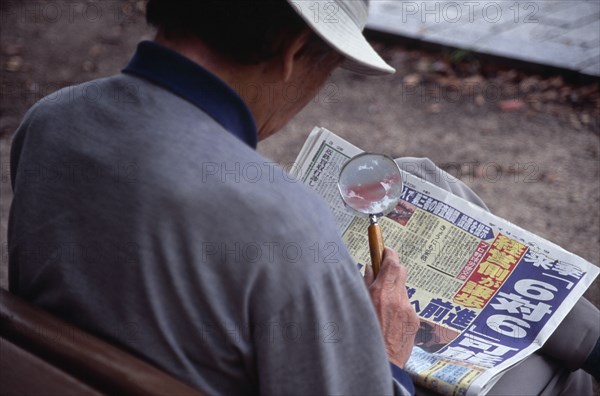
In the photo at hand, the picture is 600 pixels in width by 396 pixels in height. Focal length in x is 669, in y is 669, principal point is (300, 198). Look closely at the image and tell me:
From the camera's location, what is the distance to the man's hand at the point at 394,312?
130 cm

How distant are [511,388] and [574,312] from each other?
25 cm

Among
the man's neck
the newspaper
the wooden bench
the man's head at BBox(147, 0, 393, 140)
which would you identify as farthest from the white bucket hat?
the wooden bench

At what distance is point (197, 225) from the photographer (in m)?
0.95

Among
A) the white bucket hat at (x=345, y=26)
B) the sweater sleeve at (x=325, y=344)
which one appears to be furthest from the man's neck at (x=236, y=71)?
the sweater sleeve at (x=325, y=344)

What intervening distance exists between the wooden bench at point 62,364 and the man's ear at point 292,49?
52 cm

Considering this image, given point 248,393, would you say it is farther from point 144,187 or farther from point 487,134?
point 487,134

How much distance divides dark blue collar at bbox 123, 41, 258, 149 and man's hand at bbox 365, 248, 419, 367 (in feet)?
1.52

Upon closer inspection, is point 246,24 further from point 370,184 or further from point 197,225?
point 370,184

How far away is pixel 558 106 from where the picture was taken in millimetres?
3385

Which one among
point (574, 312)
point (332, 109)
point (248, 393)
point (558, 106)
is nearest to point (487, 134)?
point (558, 106)

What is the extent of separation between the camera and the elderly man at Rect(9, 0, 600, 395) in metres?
0.95

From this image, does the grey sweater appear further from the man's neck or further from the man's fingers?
the man's fingers

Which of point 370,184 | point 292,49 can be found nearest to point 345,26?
point 292,49

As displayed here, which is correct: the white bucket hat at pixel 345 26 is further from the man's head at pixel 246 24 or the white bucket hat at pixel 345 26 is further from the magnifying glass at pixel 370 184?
the magnifying glass at pixel 370 184
